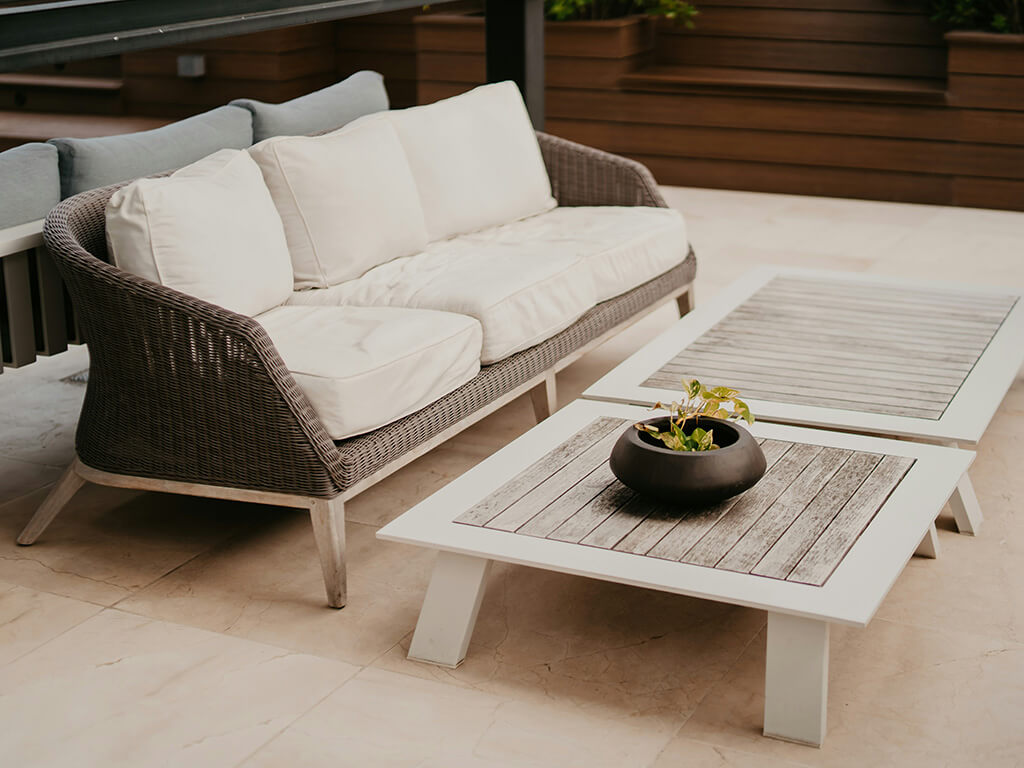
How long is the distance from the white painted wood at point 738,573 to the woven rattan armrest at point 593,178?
1.75 m

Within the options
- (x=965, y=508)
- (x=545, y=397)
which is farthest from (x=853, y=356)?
(x=545, y=397)

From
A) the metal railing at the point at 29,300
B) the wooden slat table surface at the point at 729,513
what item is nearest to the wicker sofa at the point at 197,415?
the metal railing at the point at 29,300

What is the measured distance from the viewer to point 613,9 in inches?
293

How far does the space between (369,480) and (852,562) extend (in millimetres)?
991

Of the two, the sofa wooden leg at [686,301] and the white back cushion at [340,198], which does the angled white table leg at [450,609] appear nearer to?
the white back cushion at [340,198]

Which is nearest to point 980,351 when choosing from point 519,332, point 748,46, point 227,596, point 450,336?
point 519,332

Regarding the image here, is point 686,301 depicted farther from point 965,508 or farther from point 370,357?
point 370,357

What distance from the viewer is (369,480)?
2.66 meters

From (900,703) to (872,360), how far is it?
123 cm

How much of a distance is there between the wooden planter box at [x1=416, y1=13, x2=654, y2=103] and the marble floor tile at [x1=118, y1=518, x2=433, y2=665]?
4702 mm

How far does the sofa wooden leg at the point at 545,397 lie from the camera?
3461 millimetres

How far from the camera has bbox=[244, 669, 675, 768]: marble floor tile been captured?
2086 mm

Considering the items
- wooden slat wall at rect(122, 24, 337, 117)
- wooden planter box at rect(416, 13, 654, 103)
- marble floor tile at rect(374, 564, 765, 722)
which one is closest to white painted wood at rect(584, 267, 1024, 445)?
marble floor tile at rect(374, 564, 765, 722)

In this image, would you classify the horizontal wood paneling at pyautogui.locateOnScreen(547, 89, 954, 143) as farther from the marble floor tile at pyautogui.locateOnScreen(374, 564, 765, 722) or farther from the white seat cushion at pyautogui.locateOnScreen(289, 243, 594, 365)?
the marble floor tile at pyautogui.locateOnScreen(374, 564, 765, 722)
